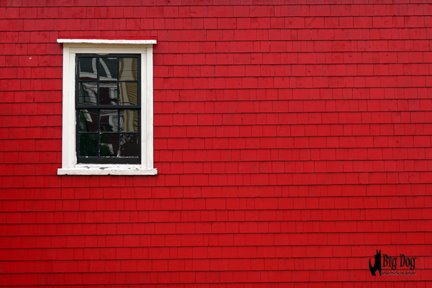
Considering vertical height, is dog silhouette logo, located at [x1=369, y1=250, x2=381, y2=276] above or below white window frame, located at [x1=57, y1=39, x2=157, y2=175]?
below

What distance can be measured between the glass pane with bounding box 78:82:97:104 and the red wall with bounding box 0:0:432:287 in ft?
0.86

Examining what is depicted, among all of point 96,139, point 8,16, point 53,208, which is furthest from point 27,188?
point 8,16

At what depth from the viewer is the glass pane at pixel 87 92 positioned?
808 cm

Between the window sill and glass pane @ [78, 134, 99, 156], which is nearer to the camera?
the window sill

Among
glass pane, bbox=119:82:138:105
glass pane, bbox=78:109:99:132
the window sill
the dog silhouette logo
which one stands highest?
glass pane, bbox=119:82:138:105

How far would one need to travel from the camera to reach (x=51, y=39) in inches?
317

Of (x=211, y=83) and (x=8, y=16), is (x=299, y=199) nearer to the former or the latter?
(x=211, y=83)

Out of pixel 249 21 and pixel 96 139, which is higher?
pixel 249 21

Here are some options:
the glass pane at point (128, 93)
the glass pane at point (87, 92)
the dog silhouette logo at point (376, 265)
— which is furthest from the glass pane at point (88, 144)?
the dog silhouette logo at point (376, 265)

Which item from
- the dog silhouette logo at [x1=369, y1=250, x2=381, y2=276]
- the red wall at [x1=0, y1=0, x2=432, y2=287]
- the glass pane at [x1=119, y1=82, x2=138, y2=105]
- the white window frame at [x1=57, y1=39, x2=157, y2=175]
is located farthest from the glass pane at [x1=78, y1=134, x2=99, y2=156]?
the dog silhouette logo at [x1=369, y1=250, x2=381, y2=276]

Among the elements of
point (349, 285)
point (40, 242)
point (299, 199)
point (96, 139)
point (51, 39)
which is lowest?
point (349, 285)

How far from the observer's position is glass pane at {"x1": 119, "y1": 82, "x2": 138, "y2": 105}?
318 inches

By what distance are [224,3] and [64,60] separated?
2083 millimetres
